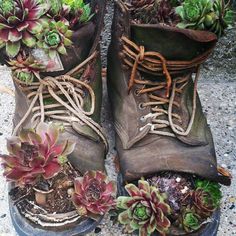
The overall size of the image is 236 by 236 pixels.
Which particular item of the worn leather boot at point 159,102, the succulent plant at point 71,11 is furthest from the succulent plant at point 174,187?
the succulent plant at point 71,11

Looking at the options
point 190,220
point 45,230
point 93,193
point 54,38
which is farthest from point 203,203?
point 54,38

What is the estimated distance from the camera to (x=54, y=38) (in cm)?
130

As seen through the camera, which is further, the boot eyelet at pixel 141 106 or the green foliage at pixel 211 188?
the boot eyelet at pixel 141 106

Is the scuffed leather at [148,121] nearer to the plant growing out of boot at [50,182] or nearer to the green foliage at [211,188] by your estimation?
the green foliage at [211,188]

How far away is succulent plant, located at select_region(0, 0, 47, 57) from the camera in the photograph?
4.19ft

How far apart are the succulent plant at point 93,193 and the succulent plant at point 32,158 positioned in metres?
0.08

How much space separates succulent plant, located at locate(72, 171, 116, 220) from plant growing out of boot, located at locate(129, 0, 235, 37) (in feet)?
1.22

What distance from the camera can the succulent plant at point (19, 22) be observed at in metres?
1.28

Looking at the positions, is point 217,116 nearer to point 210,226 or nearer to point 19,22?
point 210,226

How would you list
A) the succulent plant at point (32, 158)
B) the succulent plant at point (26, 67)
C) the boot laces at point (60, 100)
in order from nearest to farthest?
the succulent plant at point (32, 158)
the succulent plant at point (26, 67)
the boot laces at point (60, 100)

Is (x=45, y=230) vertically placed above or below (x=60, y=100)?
below

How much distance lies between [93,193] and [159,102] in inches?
11.7

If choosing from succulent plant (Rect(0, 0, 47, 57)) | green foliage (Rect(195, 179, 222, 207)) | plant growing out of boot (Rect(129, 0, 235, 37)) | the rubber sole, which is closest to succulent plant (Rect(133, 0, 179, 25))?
plant growing out of boot (Rect(129, 0, 235, 37))

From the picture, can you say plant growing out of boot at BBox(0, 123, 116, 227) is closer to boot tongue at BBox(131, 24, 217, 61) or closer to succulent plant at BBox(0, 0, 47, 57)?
succulent plant at BBox(0, 0, 47, 57)
